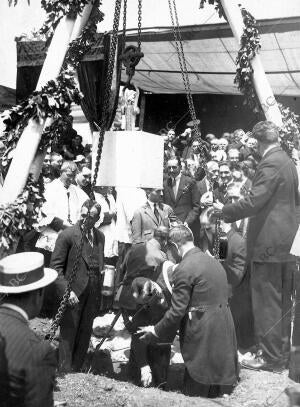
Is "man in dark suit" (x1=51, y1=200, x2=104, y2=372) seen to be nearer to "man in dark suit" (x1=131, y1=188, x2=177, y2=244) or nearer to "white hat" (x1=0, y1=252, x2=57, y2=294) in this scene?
"man in dark suit" (x1=131, y1=188, x2=177, y2=244)

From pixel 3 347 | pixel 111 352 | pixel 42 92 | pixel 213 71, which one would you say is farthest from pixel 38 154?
pixel 213 71

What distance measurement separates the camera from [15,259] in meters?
3.47

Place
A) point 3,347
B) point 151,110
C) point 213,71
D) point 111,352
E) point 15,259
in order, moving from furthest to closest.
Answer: point 151,110
point 213,71
point 111,352
point 15,259
point 3,347

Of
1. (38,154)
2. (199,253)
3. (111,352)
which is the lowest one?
(111,352)

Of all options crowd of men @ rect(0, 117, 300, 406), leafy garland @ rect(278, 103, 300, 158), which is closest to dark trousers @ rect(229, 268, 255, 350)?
crowd of men @ rect(0, 117, 300, 406)

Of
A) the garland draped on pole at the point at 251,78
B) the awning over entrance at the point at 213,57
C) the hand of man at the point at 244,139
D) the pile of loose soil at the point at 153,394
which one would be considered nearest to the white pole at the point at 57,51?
the garland draped on pole at the point at 251,78

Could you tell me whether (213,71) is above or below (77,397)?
above

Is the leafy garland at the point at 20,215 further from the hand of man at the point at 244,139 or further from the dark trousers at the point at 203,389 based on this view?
the hand of man at the point at 244,139

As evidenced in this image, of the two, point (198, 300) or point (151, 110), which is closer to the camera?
point (198, 300)

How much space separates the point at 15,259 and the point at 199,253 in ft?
7.58

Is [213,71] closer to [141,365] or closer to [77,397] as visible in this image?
[141,365]

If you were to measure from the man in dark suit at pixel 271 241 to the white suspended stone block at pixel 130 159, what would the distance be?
→ 3.05 feet

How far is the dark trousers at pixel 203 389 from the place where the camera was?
5291 mm

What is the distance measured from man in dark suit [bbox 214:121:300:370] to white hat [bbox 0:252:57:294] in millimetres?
2918
